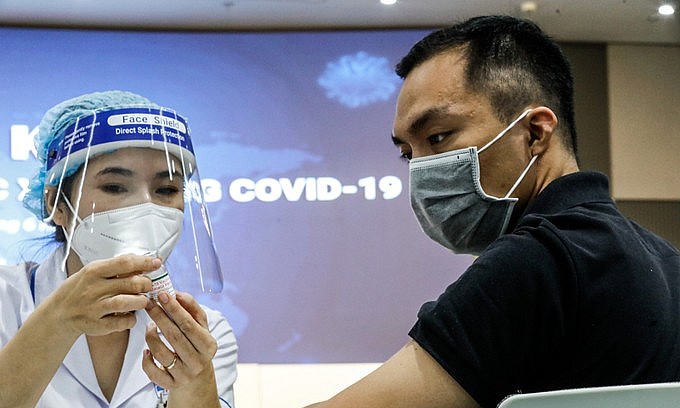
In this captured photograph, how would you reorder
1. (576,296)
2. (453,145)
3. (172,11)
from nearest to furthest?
(576,296)
(453,145)
(172,11)

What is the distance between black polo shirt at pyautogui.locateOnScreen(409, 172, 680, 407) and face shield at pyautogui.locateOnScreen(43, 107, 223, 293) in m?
0.40

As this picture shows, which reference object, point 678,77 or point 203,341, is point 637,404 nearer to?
point 203,341

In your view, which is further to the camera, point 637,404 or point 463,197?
point 463,197

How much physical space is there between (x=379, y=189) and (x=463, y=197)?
3.46m

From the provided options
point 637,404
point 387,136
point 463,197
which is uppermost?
point 387,136

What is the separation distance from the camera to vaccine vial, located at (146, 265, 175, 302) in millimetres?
1188

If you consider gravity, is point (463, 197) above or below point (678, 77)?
below

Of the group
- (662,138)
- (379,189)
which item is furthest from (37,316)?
(662,138)

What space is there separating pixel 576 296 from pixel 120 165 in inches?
28.0

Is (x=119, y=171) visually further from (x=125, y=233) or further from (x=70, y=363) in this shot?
(x=70, y=363)

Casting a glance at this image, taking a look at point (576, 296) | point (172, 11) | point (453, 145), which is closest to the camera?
point (576, 296)

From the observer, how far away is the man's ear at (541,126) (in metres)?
1.45

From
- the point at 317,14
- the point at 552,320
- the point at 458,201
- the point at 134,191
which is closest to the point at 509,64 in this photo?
the point at 458,201

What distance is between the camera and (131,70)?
4.88 meters
